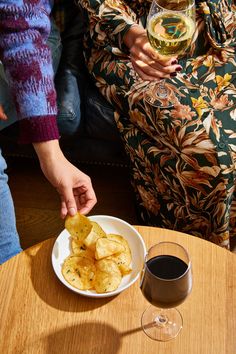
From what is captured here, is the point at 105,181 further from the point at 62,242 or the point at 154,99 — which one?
the point at 62,242

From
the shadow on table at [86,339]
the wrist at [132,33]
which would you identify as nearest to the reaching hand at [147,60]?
the wrist at [132,33]

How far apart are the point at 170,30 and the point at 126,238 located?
0.51 meters

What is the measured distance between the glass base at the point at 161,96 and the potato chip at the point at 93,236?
45cm

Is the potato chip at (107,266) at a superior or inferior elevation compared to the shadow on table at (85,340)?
superior

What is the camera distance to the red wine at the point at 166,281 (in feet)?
2.90

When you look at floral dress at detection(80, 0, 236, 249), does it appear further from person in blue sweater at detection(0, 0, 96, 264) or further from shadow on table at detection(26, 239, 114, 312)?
shadow on table at detection(26, 239, 114, 312)

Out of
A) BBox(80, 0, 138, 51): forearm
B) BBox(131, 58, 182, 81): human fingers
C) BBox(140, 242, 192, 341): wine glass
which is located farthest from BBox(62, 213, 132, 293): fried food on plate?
BBox(80, 0, 138, 51): forearm

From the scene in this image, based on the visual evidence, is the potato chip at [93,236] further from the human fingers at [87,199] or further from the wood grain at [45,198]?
the wood grain at [45,198]

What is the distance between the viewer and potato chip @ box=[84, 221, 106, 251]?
1.10 meters

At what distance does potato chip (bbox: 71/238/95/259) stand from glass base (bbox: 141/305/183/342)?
173 mm

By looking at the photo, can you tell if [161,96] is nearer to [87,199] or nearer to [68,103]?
[68,103]

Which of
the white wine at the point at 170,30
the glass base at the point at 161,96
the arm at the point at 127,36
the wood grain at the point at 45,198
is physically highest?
the white wine at the point at 170,30

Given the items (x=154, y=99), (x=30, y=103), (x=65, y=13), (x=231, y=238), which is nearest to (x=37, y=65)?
(x=30, y=103)

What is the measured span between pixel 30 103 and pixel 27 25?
7.7 inches
